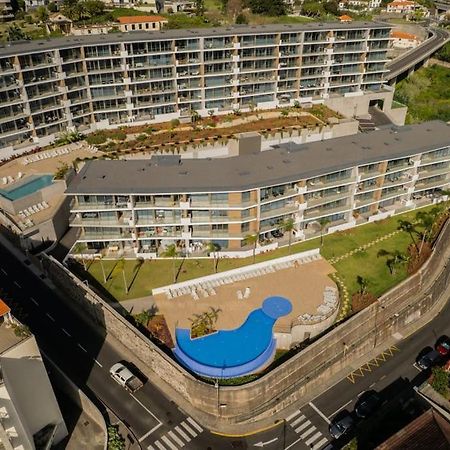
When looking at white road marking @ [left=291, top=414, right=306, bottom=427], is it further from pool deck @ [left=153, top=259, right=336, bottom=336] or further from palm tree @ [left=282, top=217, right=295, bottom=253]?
palm tree @ [left=282, top=217, right=295, bottom=253]

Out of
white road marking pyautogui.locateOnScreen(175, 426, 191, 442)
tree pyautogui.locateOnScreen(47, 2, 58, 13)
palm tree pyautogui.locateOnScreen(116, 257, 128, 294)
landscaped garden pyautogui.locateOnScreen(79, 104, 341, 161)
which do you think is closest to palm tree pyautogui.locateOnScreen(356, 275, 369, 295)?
white road marking pyautogui.locateOnScreen(175, 426, 191, 442)

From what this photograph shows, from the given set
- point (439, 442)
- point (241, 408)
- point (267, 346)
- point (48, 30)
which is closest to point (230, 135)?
point (267, 346)

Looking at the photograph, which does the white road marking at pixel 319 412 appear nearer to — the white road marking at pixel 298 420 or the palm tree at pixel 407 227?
the white road marking at pixel 298 420

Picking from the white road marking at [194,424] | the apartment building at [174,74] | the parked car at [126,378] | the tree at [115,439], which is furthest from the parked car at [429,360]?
the apartment building at [174,74]

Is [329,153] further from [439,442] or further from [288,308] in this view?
[439,442]

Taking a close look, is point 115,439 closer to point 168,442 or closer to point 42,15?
point 168,442

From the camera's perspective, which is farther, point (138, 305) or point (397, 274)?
point (397, 274)
